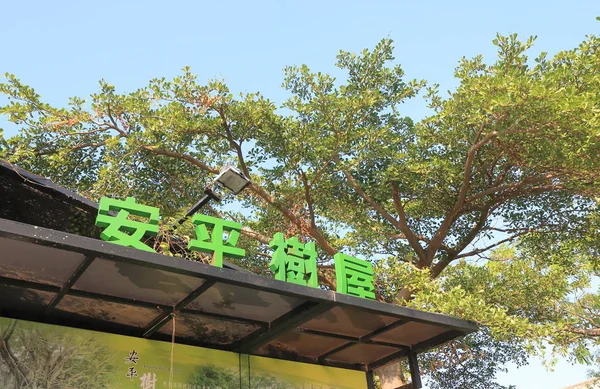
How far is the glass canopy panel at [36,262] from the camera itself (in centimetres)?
458

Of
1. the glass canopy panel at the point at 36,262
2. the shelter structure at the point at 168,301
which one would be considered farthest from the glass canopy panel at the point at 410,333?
the glass canopy panel at the point at 36,262

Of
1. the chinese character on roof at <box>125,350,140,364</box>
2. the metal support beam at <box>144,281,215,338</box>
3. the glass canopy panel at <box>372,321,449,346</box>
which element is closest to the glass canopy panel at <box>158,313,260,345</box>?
the metal support beam at <box>144,281,215,338</box>

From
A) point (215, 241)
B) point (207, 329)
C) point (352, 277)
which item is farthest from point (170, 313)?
point (352, 277)

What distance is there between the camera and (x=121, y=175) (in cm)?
1005

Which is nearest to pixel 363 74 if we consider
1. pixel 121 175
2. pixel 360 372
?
pixel 121 175

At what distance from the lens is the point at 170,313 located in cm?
584

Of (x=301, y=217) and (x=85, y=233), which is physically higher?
(x=301, y=217)

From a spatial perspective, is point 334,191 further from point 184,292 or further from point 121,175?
point 184,292

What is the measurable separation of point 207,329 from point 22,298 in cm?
200

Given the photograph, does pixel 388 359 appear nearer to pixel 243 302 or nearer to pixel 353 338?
pixel 353 338

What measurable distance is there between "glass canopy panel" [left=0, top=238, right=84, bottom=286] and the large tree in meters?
4.62

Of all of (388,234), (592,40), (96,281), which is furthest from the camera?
(388,234)

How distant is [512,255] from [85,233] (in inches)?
491

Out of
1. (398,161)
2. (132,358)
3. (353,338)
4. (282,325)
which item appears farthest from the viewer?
(398,161)
